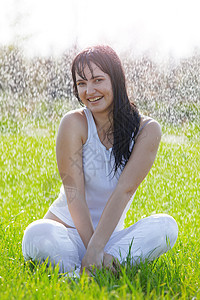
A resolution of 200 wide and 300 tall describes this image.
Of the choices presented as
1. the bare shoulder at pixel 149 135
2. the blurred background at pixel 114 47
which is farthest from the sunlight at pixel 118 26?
the bare shoulder at pixel 149 135

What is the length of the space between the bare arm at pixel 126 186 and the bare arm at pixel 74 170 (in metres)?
0.13

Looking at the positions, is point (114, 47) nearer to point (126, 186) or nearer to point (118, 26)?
point (118, 26)

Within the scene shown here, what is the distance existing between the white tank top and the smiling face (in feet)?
0.50

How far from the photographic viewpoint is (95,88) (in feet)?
9.20

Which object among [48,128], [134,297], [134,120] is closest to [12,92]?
[48,128]

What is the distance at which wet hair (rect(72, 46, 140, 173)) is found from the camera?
2.81m

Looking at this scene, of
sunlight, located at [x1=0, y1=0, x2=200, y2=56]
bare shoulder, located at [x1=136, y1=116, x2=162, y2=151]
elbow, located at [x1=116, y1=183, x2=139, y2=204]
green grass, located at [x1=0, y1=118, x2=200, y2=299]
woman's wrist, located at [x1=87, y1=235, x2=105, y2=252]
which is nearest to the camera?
green grass, located at [x1=0, y1=118, x2=200, y2=299]

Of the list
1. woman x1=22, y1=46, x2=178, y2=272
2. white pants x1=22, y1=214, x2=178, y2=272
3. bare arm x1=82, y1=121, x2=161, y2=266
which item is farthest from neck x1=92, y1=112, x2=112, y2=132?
white pants x1=22, y1=214, x2=178, y2=272

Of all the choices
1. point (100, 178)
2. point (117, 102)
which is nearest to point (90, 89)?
point (117, 102)

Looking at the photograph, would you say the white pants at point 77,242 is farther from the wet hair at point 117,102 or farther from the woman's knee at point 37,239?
the wet hair at point 117,102

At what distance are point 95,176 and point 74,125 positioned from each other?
1.07ft

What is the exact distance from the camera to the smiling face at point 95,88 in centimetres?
280

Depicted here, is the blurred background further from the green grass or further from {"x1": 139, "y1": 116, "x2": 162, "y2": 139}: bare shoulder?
{"x1": 139, "y1": 116, "x2": 162, "y2": 139}: bare shoulder

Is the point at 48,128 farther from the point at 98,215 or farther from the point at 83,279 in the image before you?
the point at 83,279
